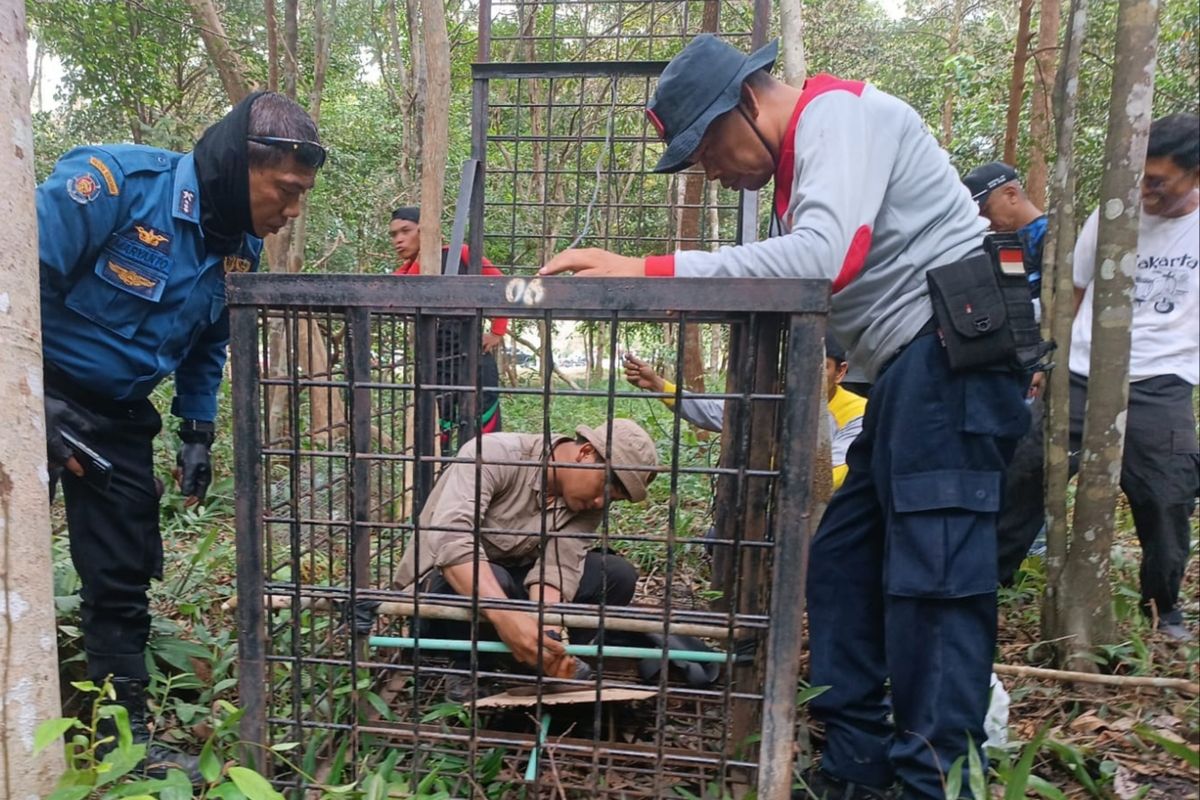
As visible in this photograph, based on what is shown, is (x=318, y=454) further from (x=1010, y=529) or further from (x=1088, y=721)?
(x=1010, y=529)

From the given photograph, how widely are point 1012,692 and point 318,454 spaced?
200cm

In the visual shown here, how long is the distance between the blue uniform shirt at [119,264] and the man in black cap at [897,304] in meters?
1.11

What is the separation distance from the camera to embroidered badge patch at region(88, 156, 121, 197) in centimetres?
201

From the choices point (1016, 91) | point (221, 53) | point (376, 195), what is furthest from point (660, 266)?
point (376, 195)

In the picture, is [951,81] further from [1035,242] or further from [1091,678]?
[1091,678]

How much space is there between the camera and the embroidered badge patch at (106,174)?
2.01m

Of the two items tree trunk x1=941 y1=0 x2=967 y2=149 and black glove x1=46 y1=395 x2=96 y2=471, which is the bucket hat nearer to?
black glove x1=46 y1=395 x2=96 y2=471

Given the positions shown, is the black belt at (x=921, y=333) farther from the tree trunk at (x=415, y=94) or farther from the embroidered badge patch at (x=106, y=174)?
the tree trunk at (x=415, y=94)

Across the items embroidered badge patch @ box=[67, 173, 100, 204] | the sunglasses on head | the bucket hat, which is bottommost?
embroidered badge patch @ box=[67, 173, 100, 204]

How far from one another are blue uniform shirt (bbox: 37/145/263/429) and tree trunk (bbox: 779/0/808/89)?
2.29m

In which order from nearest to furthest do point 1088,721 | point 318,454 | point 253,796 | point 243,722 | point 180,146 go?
point 253,796, point 318,454, point 243,722, point 1088,721, point 180,146

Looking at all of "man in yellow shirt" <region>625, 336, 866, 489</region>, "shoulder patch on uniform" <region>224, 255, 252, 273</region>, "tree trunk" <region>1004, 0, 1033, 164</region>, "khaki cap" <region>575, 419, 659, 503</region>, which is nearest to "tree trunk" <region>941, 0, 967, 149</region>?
"tree trunk" <region>1004, 0, 1033, 164</region>

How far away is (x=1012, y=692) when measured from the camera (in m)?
2.32

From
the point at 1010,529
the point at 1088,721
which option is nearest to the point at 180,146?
the point at 1010,529
